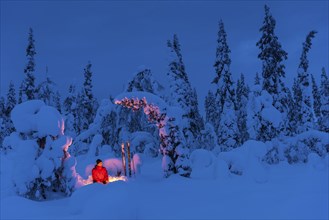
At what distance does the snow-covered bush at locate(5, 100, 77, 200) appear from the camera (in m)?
12.8

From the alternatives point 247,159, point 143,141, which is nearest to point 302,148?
point 247,159

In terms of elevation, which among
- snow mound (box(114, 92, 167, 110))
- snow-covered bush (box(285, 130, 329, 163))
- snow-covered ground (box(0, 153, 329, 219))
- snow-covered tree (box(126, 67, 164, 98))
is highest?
snow-covered tree (box(126, 67, 164, 98))

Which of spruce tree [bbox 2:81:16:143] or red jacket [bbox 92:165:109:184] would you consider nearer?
red jacket [bbox 92:165:109:184]

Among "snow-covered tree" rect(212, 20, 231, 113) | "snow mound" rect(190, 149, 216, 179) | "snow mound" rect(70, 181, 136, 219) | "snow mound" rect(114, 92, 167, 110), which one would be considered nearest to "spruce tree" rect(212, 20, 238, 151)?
"snow-covered tree" rect(212, 20, 231, 113)

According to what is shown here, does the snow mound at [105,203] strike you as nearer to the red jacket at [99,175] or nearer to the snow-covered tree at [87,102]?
the red jacket at [99,175]

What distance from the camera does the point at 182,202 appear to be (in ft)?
39.4

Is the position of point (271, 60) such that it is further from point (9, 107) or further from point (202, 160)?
point (9, 107)

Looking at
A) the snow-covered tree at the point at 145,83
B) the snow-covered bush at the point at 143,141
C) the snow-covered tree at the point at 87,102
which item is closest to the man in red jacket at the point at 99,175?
the snow-covered bush at the point at 143,141

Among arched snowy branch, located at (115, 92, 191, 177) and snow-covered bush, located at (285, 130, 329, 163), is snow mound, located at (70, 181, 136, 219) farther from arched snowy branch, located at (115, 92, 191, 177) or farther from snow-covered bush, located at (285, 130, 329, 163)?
snow-covered bush, located at (285, 130, 329, 163)

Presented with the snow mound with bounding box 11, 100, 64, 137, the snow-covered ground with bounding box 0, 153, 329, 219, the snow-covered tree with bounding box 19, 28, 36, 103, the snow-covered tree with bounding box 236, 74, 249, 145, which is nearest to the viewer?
the snow-covered ground with bounding box 0, 153, 329, 219

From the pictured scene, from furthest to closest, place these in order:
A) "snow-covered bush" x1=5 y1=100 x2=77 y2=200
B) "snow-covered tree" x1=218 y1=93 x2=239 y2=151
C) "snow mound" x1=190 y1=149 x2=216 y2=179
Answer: "snow-covered tree" x1=218 y1=93 x2=239 y2=151
"snow mound" x1=190 y1=149 x2=216 y2=179
"snow-covered bush" x1=5 y1=100 x2=77 y2=200

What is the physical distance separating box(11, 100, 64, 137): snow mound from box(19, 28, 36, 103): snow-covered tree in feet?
77.3

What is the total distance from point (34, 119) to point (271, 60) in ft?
65.6

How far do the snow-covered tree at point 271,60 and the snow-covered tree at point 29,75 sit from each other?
21309 mm
